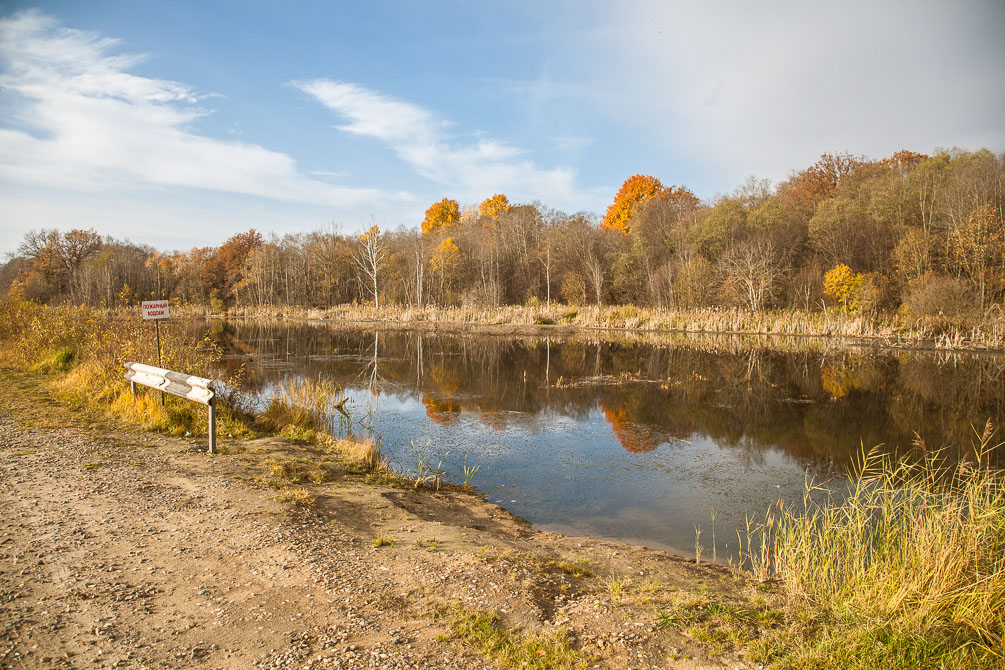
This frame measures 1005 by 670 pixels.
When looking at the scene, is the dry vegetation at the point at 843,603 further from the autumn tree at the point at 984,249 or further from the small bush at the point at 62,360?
the autumn tree at the point at 984,249

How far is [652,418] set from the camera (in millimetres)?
12156

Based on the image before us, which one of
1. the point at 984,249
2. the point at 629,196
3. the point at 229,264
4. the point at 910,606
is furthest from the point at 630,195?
the point at 910,606

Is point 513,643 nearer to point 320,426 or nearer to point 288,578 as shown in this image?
point 288,578

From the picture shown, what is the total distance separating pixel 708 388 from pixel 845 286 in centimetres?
1968

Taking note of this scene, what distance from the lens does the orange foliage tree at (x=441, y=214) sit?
76.9 metres

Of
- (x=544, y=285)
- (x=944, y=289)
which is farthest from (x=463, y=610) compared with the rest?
(x=544, y=285)

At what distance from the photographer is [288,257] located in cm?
5322

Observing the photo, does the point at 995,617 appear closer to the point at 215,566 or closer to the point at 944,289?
the point at 215,566

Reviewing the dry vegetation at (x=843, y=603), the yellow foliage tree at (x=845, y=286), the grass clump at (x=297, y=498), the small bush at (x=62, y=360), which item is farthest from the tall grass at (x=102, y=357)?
the yellow foliage tree at (x=845, y=286)

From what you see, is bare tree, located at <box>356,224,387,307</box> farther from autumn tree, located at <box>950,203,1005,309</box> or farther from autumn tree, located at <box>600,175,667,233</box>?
autumn tree, located at <box>950,203,1005,309</box>

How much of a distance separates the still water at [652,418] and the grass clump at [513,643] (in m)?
2.80

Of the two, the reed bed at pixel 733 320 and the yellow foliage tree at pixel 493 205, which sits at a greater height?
the yellow foliage tree at pixel 493 205

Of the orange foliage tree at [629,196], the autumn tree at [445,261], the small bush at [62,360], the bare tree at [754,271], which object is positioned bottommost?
the small bush at [62,360]

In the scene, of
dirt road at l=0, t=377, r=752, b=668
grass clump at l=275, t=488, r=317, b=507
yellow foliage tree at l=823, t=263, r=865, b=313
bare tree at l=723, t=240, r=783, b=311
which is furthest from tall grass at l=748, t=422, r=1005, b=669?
bare tree at l=723, t=240, r=783, b=311
